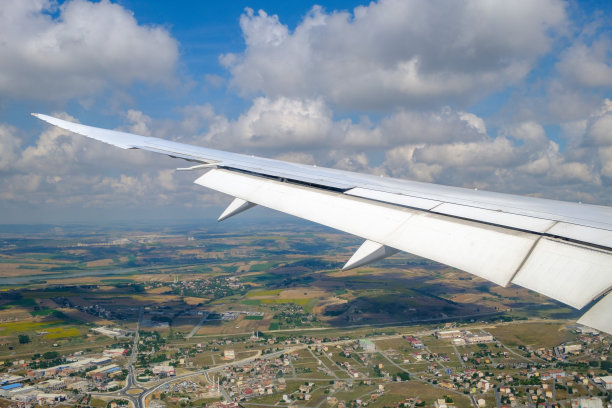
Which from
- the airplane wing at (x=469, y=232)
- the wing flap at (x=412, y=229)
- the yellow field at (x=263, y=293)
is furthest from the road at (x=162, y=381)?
the yellow field at (x=263, y=293)

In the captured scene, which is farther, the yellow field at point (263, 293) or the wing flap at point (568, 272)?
the yellow field at point (263, 293)

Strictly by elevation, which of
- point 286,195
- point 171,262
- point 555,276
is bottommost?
point 171,262

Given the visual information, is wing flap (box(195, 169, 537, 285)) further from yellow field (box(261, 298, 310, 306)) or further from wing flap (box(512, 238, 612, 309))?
yellow field (box(261, 298, 310, 306))

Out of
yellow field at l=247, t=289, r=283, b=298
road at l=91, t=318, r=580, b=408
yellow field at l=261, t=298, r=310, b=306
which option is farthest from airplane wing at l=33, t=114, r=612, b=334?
yellow field at l=247, t=289, r=283, b=298

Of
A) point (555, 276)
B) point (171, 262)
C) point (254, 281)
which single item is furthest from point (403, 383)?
point (171, 262)

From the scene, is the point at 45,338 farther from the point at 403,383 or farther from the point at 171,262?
the point at 171,262

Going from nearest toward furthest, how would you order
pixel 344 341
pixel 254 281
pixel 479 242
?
pixel 479 242 < pixel 344 341 < pixel 254 281

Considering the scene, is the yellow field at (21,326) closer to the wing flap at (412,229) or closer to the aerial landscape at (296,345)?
the aerial landscape at (296,345)

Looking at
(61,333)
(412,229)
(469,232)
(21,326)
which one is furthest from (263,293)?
(469,232)
